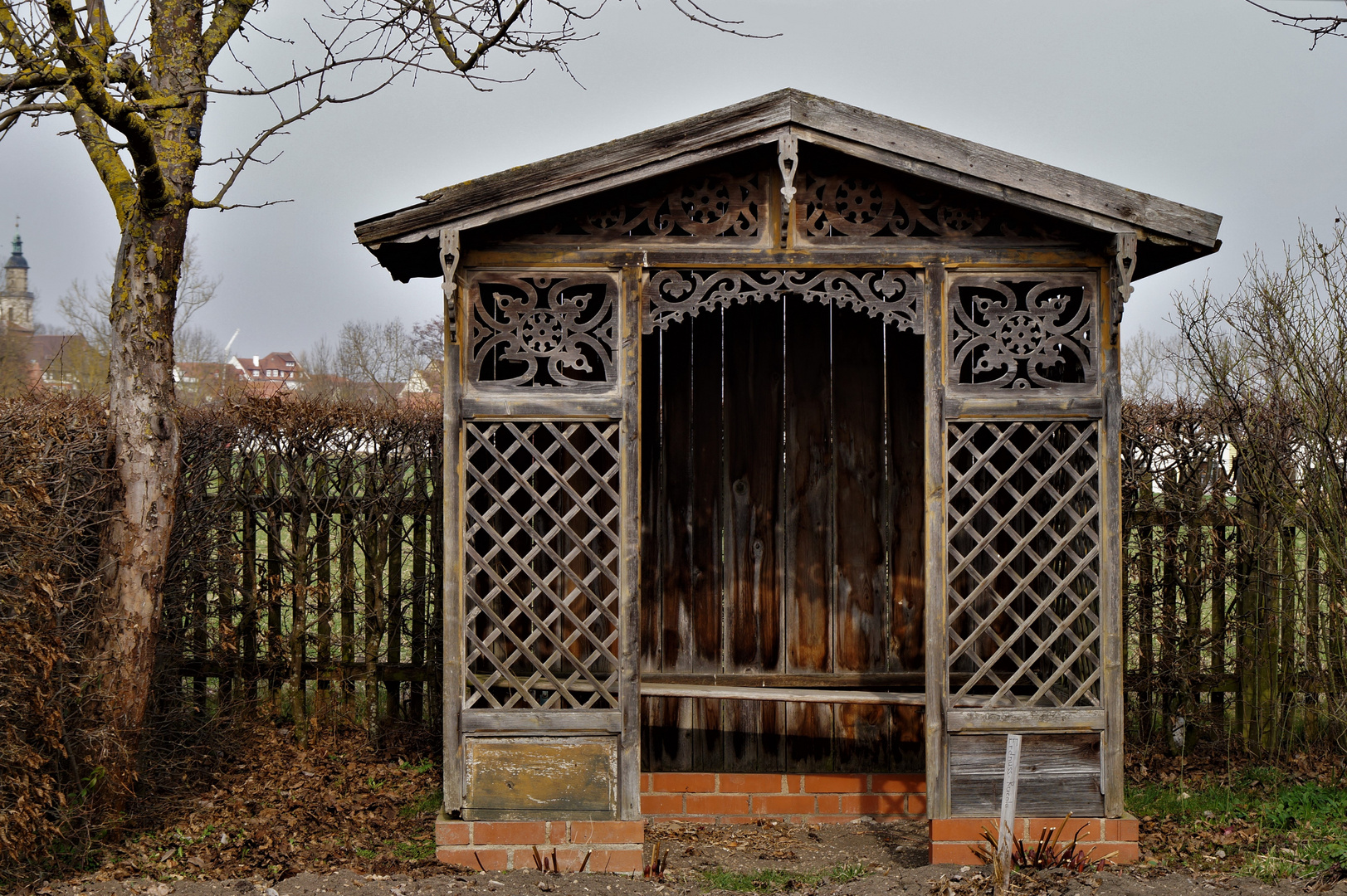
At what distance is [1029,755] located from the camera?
514 centimetres

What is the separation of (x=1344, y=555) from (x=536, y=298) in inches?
196

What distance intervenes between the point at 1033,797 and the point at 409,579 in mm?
4003

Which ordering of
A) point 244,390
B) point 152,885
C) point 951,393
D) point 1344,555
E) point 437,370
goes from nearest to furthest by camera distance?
point 152,885, point 951,393, point 1344,555, point 244,390, point 437,370

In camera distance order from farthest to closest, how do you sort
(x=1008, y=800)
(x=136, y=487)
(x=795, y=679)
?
(x=795, y=679), (x=136, y=487), (x=1008, y=800)

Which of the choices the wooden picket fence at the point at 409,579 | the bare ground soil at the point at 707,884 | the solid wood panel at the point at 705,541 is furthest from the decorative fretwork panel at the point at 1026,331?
the bare ground soil at the point at 707,884

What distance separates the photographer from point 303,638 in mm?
6734

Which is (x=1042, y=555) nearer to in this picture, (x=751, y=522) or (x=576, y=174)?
(x=751, y=522)

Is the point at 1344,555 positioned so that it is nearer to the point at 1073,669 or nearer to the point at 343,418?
the point at 1073,669

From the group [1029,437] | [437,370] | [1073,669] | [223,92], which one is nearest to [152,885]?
[223,92]

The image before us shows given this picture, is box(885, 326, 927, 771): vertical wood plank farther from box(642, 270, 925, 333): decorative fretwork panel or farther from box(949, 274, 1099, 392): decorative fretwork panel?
box(642, 270, 925, 333): decorative fretwork panel

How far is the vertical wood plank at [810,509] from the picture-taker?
6.45m

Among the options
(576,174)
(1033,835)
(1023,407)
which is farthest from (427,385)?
(1033,835)

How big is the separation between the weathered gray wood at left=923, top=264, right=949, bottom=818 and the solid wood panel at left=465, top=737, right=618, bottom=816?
1.59 meters

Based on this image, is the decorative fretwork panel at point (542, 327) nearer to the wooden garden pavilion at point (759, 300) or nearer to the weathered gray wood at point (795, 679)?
the wooden garden pavilion at point (759, 300)
